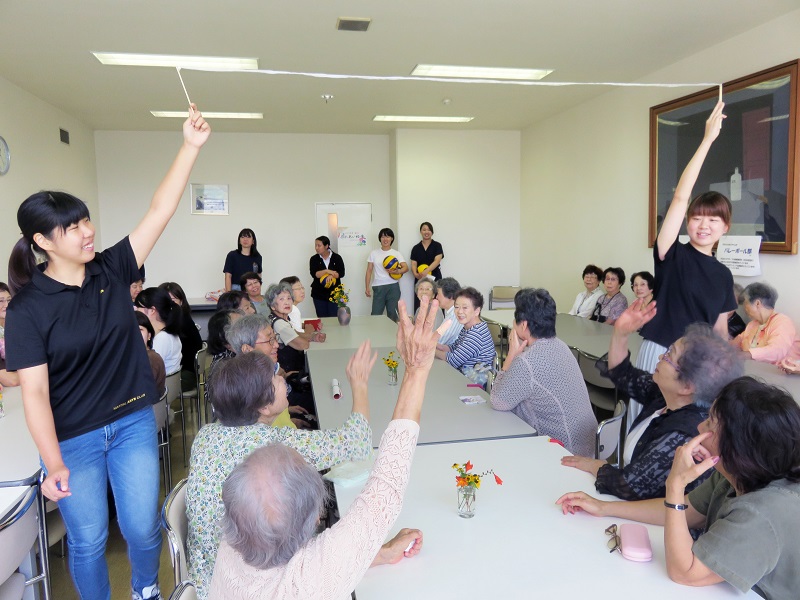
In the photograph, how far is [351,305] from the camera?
9.36 metres

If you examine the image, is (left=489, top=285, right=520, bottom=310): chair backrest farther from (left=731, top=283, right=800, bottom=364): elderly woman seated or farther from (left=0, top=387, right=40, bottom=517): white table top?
(left=0, top=387, right=40, bottom=517): white table top

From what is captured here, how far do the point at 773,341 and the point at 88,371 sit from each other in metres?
3.87

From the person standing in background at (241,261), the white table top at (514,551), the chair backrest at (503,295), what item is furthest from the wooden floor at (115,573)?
the chair backrest at (503,295)

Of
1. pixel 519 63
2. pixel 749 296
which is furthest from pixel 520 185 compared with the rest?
pixel 749 296

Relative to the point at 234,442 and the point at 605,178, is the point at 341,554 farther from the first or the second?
the point at 605,178

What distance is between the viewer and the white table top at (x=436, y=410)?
2.35 metres

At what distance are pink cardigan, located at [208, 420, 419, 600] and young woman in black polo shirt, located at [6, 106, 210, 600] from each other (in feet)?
2.92

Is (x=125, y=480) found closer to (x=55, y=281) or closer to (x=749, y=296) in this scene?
(x=55, y=281)

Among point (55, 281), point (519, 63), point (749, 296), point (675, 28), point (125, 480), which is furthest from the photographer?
point (519, 63)

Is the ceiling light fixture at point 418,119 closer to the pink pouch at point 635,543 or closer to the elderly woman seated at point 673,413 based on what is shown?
the elderly woman seated at point 673,413

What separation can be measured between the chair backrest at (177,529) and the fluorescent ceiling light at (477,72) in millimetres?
4708

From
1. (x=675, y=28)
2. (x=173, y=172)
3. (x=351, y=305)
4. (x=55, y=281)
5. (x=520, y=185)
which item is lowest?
(x=351, y=305)

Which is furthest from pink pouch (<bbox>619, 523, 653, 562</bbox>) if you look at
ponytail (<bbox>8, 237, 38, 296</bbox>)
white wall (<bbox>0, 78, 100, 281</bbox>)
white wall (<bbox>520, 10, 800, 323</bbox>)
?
white wall (<bbox>0, 78, 100, 281</bbox>)

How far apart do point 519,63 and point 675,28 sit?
1.35 metres
